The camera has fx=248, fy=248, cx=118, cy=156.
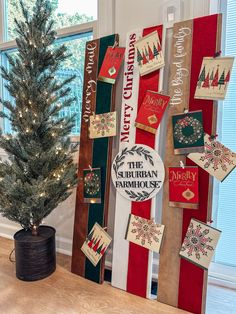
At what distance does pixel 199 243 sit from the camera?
130 centimetres

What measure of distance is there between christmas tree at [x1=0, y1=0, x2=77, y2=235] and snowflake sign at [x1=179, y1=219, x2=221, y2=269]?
798 millimetres

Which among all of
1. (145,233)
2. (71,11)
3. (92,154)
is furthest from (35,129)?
(71,11)

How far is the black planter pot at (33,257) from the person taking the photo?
160 centimetres

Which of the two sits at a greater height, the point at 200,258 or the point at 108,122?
the point at 108,122

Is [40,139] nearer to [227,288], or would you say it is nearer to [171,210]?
[171,210]

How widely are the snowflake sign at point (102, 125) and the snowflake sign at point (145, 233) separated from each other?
54cm

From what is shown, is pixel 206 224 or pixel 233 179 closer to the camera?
pixel 206 224

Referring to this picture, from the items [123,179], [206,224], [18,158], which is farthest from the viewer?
[18,158]

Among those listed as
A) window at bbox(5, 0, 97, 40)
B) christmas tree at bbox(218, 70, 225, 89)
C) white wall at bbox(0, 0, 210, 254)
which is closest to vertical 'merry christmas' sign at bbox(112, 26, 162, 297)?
white wall at bbox(0, 0, 210, 254)

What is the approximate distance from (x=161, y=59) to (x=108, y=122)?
1.58 feet

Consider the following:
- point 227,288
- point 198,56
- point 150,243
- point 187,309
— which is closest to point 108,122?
point 198,56

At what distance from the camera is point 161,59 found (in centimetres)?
139

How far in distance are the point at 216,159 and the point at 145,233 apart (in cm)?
58

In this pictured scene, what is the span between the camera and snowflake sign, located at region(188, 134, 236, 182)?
1237 millimetres
